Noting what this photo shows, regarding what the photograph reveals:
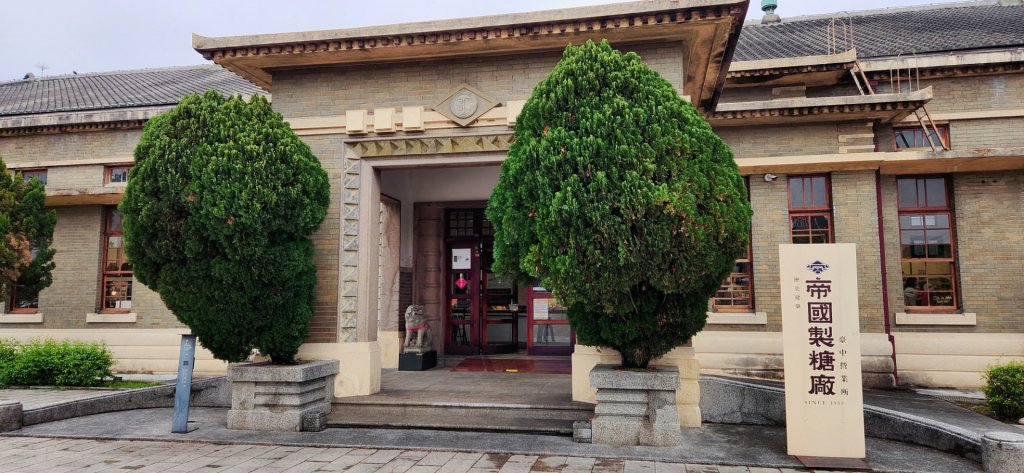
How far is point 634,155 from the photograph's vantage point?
604 cm

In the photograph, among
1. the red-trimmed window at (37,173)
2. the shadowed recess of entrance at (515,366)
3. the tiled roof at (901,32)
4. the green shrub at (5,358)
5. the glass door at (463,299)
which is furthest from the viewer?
the red-trimmed window at (37,173)

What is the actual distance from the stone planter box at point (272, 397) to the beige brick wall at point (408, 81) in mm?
3686

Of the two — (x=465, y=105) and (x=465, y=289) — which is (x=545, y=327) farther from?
(x=465, y=105)

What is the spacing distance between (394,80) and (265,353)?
4112 mm

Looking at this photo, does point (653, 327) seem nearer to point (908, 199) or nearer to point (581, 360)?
point (581, 360)

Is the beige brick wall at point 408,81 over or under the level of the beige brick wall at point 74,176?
over

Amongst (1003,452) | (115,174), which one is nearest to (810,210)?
(1003,452)

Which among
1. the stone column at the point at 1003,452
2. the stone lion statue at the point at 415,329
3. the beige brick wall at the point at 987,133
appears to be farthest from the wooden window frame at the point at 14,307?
the beige brick wall at the point at 987,133

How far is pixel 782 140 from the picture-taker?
11.7m

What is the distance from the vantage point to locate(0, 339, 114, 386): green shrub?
34.1 ft

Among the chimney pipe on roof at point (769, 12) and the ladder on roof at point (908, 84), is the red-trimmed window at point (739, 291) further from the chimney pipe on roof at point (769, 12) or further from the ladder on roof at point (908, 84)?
the chimney pipe on roof at point (769, 12)

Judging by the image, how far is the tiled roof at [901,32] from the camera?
12.6 metres

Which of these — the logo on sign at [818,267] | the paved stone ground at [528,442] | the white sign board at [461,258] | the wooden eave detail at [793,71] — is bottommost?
the paved stone ground at [528,442]

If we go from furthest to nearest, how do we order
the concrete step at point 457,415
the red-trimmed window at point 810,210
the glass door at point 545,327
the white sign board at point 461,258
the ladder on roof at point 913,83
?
the white sign board at point 461,258
the glass door at point 545,327
the red-trimmed window at point 810,210
the ladder on roof at point 913,83
the concrete step at point 457,415
